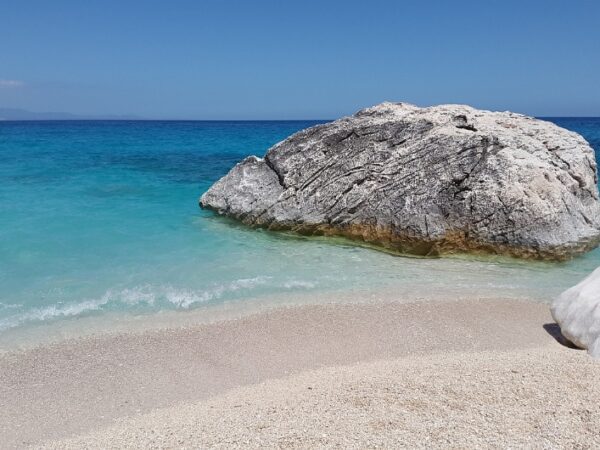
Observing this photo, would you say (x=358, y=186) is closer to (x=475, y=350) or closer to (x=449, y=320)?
(x=449, y=320)

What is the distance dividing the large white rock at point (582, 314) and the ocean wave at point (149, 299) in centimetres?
402

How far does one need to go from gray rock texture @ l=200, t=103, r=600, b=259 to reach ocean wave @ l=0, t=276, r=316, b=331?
336cm

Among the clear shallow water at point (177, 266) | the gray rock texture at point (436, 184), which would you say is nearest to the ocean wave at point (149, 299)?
the clear shallow water at point (177, 266)

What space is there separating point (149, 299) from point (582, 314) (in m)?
6.49

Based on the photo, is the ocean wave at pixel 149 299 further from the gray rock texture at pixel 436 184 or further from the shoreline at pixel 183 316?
the gray rock texture at pixel 436 184

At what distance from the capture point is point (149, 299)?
8836mm

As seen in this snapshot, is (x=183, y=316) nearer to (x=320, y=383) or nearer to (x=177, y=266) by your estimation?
(x=177, y=266)

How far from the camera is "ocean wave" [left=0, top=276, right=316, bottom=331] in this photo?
26.9 ft

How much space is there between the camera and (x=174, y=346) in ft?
23.3

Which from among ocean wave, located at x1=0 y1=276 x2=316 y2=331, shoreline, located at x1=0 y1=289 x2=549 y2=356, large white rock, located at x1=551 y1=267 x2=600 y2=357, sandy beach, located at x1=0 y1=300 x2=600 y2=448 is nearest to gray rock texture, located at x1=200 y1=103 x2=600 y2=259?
shoreline, located at x1=0 y1=289 x2=549 y2=356

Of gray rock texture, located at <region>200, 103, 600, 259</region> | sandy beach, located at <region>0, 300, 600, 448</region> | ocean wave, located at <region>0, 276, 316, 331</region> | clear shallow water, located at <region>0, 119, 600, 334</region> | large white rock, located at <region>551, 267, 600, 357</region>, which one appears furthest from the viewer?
gray rock texture, located at <region>200, 103, 600, 259</region>

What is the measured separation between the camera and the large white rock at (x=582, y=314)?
6.40m

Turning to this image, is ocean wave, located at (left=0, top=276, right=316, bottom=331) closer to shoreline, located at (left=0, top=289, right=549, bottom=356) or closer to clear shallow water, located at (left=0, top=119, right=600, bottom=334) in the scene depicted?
clear shallow water, located at (left=0, top=119, right=600, bottom=334)

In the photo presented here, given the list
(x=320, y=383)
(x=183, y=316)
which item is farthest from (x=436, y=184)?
(x=320, y=383)
